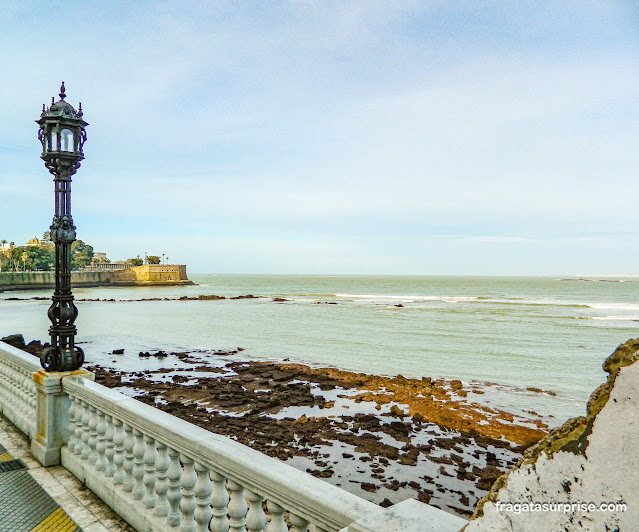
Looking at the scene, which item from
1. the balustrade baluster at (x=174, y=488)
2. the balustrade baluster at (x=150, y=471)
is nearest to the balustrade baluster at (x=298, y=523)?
the balustrade baluster at (x=174, y=488)

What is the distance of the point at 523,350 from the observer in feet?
84.3

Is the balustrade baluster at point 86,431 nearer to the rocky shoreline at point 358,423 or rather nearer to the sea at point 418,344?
the rocky shoreline at point 358,423

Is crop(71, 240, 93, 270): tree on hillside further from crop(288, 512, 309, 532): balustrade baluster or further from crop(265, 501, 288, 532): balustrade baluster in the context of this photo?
crop(288, 512, 309, 532): balustrade baluster

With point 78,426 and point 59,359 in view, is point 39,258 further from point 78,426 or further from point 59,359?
point 78,426

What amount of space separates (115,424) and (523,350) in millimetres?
25380

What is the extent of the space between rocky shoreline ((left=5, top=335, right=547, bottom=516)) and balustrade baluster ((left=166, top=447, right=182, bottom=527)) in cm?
494

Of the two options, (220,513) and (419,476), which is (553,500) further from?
(419,476)

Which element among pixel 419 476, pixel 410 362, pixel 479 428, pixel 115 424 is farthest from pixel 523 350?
pixel 115 424

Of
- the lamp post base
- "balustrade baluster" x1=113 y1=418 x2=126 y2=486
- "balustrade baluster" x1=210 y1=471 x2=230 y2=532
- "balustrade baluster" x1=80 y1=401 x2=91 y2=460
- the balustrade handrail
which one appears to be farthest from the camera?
the lamp post base

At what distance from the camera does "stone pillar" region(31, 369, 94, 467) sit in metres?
5.32

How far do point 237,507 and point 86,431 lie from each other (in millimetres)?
2980

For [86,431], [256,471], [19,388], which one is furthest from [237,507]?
[19,388]

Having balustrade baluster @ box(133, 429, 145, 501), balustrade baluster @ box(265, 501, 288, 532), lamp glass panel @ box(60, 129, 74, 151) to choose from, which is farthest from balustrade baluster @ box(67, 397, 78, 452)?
A: balustrade baluster @ box(265, 501, 288, 532)

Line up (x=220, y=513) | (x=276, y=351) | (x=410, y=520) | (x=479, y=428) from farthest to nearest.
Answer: (x=276, y=351) → (x=479, y=428) → (x=220, y=513) → (x=410, y=520)
